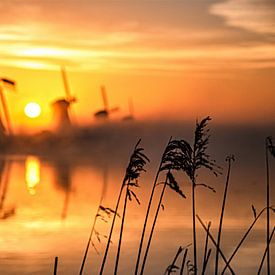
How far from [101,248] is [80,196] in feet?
60.1

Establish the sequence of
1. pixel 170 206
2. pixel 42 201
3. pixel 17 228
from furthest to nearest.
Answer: pixel 42 201
pixel 170 206
pixel 17 228

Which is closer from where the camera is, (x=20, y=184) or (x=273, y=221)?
(x=273, y=221)

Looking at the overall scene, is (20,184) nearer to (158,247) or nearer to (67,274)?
→ (158,247)

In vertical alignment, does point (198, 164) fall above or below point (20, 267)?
below

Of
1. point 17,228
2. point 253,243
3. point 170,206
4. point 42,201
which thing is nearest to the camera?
point 253,243

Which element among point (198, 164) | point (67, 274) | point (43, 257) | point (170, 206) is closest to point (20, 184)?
point (170, 206)

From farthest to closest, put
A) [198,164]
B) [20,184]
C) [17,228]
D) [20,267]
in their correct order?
[20,184], [17,228], [20,267], [198,164]

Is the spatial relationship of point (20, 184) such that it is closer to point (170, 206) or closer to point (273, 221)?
point (170, 206)

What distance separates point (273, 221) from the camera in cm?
1767

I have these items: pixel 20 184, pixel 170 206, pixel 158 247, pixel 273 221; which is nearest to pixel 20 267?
pixel 158 247

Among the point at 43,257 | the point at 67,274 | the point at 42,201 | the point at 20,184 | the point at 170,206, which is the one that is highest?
the point at 20,184

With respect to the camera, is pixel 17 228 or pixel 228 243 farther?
pixel 17 228

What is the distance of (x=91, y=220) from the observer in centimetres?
2378

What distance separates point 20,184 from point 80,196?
12557 mm
